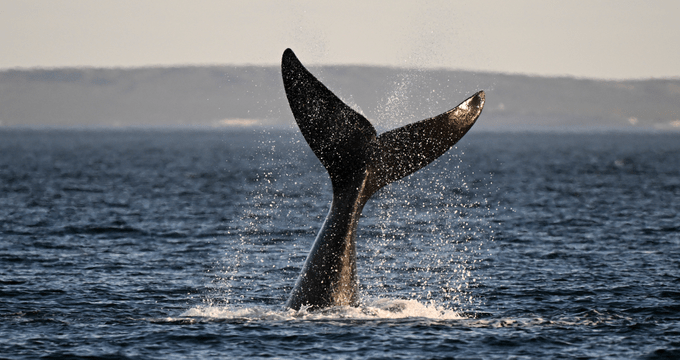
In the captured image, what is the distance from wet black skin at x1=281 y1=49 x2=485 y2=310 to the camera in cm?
1277

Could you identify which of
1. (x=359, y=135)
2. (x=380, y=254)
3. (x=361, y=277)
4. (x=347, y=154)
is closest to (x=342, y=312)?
(x=347, y=154)

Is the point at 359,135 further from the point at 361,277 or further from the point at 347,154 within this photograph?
the point at 361,277

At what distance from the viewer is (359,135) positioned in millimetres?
13172

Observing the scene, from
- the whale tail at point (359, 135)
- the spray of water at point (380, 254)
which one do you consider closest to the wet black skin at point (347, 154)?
the whale tail at point (359, 135)

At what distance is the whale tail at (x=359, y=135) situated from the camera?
12609mm

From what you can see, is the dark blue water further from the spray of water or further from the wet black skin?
the wet black skin

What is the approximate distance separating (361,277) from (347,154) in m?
6.80

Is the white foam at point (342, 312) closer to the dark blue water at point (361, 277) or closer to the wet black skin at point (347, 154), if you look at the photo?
the dark blue water at point (361, 277)

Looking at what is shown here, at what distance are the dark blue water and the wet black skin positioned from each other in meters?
0.75

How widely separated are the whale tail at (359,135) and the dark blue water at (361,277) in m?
2.41

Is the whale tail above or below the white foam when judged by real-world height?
above

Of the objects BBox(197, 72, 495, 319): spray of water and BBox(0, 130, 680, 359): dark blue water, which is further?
BBox(197, 72, 495, 319): spray of water

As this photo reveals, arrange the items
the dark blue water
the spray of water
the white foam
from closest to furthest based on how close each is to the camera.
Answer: the dark blue water → the white foam → the spray of water

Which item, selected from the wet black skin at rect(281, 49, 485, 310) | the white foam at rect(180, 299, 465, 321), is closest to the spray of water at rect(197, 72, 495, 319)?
the white foam at rect(180, 299, 465, 321)
